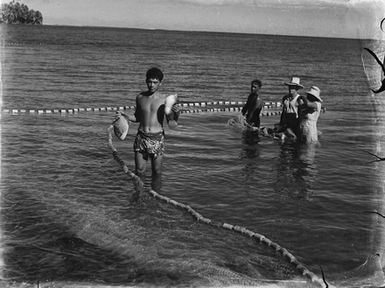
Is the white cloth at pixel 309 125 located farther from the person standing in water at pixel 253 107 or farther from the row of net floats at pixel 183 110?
the row of net floats at pixel 183 110

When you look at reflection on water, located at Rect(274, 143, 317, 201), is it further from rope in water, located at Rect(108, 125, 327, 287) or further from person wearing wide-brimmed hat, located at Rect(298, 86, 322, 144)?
rope in water, located at Rect(108, 125, 327, 287)

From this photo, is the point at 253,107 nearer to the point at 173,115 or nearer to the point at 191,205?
the point at 173,115

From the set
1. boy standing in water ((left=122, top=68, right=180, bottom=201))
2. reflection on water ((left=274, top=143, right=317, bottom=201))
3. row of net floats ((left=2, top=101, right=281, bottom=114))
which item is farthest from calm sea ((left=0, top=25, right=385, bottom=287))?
row of net floats ((left=2, top=101, right=281, bottom=114))

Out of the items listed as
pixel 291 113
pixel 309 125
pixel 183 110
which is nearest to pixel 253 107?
pixel 291 113

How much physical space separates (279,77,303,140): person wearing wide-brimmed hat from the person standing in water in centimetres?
99

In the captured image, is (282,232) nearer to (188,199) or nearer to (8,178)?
(188,199)

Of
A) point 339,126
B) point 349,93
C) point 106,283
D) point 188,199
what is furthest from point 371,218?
point 349,93

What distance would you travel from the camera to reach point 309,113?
40.6 ft

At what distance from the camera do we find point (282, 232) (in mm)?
7180

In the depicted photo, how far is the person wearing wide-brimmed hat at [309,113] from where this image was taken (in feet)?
39.8

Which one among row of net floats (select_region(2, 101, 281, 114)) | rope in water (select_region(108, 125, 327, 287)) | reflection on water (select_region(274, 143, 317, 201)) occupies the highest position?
row of net floats (select_region(2, 101, 281, 114))

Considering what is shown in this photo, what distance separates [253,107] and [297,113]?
1588 millimetres

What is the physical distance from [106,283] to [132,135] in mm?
9188

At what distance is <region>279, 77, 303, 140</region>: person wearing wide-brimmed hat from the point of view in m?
13.1
